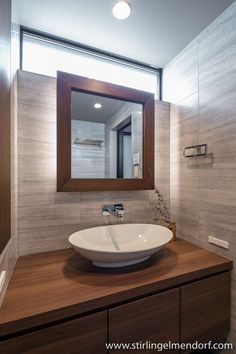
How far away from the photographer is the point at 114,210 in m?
1.43

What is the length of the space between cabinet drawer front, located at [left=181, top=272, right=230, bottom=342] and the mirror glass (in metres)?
0.84

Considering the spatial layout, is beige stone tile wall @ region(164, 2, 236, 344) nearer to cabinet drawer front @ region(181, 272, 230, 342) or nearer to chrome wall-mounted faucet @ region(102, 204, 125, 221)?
cabinet drawer front @ region(181, 272, 230, 342)

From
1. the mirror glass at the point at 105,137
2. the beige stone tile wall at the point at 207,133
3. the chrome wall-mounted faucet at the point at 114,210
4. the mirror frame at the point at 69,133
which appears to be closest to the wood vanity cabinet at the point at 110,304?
the beige stone tile wall at the point at 207,133

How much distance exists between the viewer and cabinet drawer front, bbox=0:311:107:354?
0.67m

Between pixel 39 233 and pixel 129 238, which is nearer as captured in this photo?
pixel 39 233

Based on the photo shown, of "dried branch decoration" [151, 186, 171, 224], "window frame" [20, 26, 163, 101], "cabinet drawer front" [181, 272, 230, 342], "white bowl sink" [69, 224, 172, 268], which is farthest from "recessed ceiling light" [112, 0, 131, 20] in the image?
"cabinet drawer front" [181, 272, 230, 342]

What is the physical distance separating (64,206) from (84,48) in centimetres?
125

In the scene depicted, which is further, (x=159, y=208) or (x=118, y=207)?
(x=159, y=208)

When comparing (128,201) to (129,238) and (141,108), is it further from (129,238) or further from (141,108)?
(141,108)

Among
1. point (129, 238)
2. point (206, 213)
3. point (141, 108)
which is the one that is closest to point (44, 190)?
point (129, 238)

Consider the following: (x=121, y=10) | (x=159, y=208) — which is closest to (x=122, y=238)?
(x=159, y=208)

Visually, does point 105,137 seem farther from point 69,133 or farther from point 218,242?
point 218,242

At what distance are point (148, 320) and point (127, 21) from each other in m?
1.77

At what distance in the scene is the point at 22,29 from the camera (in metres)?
1.32
